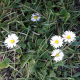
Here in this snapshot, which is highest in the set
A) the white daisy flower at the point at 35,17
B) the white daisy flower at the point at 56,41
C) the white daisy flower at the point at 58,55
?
the white daisy flower at the point at 35,17

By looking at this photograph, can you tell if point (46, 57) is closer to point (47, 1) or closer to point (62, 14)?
point (62, 14)

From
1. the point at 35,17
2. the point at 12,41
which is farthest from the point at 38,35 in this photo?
the point at 12,41

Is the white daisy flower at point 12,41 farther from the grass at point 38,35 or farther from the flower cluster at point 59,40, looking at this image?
the flower cluster at point 59,40

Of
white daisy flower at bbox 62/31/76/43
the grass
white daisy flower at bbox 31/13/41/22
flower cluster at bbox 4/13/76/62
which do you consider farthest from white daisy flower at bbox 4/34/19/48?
white daisy flower at bbox 62/31/76/43

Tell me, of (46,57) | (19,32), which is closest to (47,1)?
(19,32)

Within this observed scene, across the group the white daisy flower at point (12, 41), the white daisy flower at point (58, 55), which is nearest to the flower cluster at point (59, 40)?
the white daisy flower at point (58, 55)

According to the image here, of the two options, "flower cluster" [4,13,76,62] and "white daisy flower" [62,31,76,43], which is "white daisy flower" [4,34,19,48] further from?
"white daisy flower" [62,31,76,43]

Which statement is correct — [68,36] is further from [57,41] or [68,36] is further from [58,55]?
[58,55]
